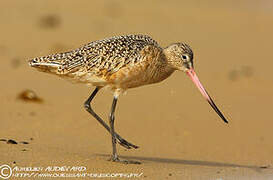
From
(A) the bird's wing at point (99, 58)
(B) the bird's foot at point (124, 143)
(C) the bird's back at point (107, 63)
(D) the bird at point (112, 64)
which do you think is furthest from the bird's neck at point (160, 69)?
(B) the bird's foot at point (124, 143)

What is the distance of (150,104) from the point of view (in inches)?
469

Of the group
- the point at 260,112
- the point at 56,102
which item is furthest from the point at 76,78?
the point at 260,112

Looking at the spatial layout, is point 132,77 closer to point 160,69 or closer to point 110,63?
point 110,63

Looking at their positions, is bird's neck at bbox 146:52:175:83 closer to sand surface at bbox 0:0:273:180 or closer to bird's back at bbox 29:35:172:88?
bird's back at bbox 29:35:172:88

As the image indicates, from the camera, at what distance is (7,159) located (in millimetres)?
7680

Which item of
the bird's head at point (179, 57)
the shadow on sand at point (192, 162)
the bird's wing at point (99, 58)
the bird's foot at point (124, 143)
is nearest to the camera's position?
the bird's wing at point (99, 58)

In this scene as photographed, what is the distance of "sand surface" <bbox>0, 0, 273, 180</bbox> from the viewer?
328 inches

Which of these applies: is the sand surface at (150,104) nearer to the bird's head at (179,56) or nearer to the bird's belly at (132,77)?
the bird's belly at (132,77)

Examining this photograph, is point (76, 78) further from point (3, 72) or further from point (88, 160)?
point (3, 72)

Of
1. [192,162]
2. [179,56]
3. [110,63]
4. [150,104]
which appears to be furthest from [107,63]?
[150,104]

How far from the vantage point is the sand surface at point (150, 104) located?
8.32m

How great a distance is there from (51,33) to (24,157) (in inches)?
406

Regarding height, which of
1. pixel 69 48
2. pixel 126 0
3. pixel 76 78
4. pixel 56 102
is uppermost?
pixel 126 0

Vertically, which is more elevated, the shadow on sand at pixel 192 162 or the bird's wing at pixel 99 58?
the bird's wing at pixel 99 58
